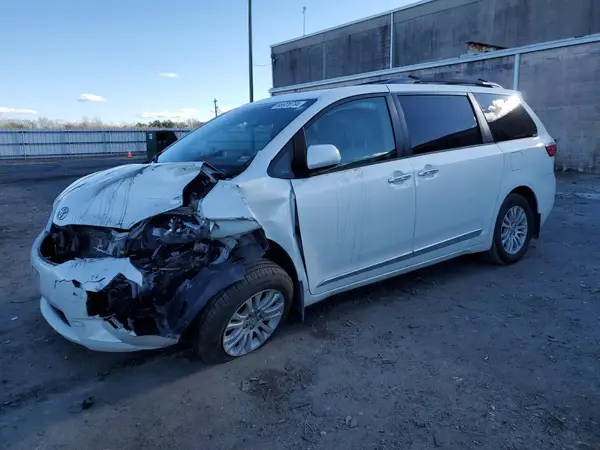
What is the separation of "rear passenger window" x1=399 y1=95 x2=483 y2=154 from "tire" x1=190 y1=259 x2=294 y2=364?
1718 millimetres

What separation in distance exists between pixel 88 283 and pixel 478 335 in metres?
2.73

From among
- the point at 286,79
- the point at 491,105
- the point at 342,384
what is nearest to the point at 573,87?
the point at 491,105

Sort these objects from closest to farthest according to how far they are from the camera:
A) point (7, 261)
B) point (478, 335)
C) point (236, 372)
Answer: point (236, 372)
point (478, 335)
point (7, 261)

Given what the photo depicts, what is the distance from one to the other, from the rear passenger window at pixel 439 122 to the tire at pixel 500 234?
80cm

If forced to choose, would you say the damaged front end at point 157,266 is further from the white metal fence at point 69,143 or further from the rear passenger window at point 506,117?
the white metal fence at point 69,143

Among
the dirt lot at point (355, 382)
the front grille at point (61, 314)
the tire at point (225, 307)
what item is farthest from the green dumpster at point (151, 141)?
the tire at point (225, 307)

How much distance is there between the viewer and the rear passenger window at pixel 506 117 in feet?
15.0

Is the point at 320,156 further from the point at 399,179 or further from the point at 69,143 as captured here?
the point at 69,143

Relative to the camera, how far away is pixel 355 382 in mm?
2809

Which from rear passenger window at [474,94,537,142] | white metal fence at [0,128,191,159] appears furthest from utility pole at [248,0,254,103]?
rear passenger window at [474,94,537,142]

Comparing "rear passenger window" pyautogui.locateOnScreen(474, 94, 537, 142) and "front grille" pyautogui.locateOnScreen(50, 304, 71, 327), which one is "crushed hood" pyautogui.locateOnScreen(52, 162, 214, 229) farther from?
"rear passenger window" pyautogui.locateOnScreen(474, 94, 537, 142)

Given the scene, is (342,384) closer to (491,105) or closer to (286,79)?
(491,105)

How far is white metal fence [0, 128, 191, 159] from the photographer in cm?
2667

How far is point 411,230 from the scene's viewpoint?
3811mm
